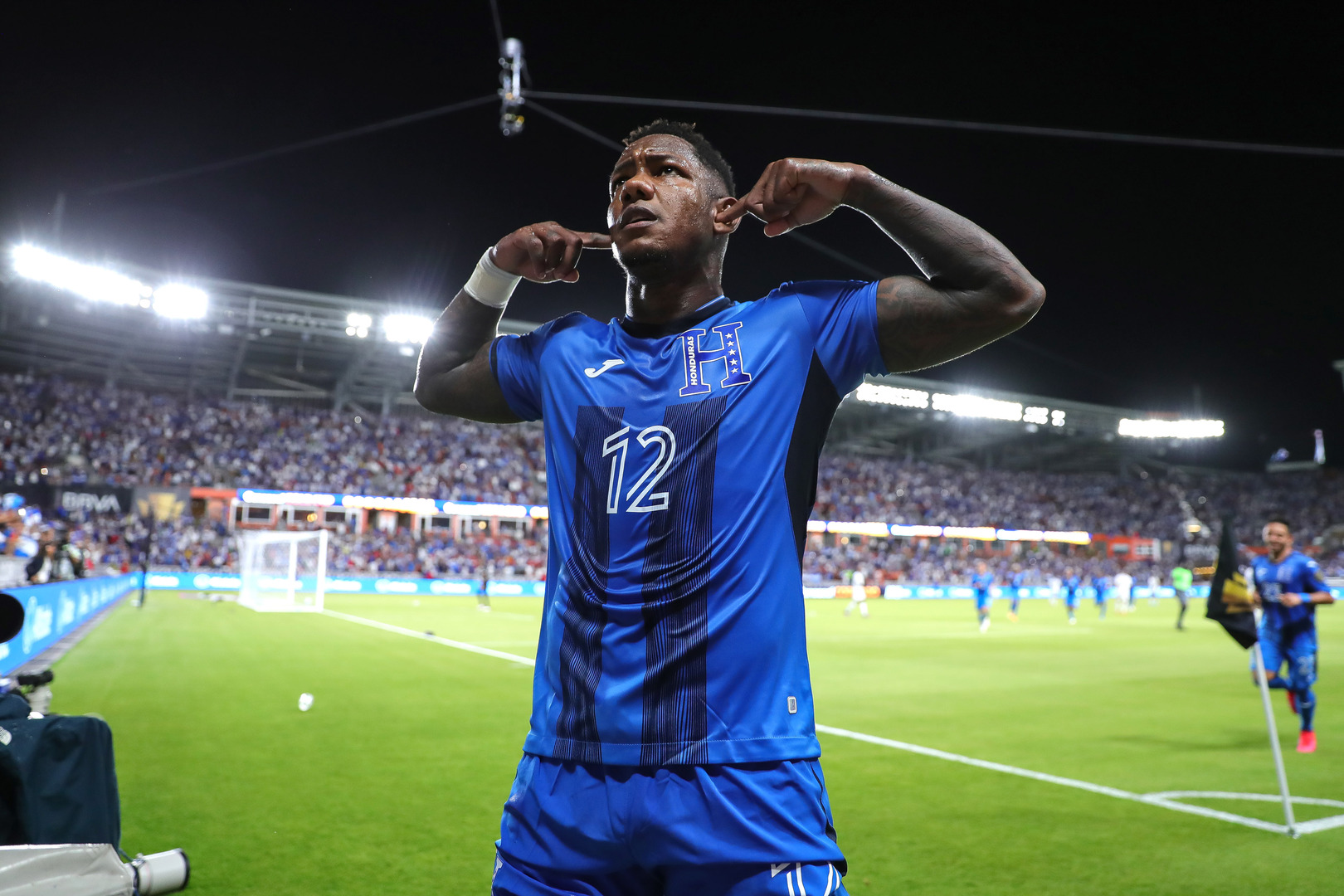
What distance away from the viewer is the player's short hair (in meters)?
2.26

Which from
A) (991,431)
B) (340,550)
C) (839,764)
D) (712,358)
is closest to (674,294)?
(712,358)

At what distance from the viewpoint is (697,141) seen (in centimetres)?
229

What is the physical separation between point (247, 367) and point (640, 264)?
51.0 metres

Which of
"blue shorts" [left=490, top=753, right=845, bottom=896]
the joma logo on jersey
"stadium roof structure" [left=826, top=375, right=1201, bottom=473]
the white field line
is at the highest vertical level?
"stadium roof structure" [left=826, top=375, right=1201, bottom=473]

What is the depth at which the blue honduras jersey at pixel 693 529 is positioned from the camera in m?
1.76

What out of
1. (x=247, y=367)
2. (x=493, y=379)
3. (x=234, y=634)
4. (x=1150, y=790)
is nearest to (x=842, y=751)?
(x=1150, y=790)

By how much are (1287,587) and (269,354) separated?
149 ft

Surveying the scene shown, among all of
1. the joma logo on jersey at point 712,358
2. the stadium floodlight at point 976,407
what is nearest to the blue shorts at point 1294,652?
the joma logo on jersey at point 712,358

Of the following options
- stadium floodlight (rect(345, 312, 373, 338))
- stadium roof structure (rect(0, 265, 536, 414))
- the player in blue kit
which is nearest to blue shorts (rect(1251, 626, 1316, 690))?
the player in blue kit

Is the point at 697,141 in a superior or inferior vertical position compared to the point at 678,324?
superior

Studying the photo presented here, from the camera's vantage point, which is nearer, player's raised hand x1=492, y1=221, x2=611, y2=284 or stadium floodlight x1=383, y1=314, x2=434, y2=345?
player's raised hand x1=492, y1=221, x2=611, y2=284

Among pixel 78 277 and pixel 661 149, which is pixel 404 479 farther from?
pixel 661 149

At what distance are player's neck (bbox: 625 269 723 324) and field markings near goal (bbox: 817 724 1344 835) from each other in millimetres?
6127

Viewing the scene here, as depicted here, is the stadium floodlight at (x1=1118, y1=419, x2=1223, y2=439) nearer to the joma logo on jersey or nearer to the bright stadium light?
the bright stadium light
